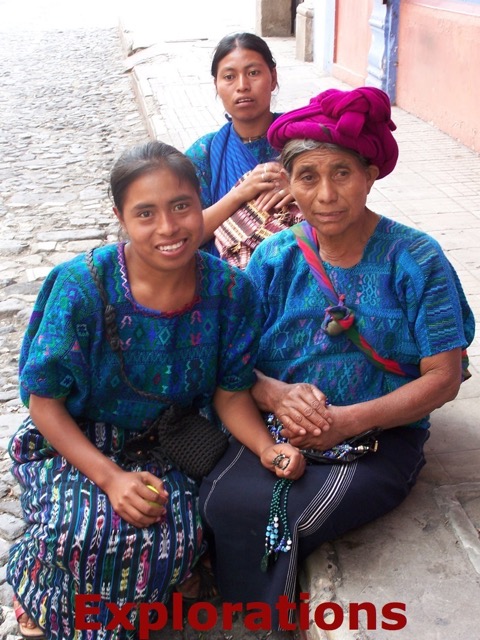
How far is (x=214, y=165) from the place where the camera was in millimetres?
3457

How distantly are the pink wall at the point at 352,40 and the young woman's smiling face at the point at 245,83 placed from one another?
5983mm

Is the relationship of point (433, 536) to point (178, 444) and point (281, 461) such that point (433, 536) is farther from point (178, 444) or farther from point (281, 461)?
point (178, 444)

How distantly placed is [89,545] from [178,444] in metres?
0.40

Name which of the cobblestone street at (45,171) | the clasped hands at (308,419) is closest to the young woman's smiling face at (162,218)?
the clasped hands at (308,419)

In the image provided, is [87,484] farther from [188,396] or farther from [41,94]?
[41,94]

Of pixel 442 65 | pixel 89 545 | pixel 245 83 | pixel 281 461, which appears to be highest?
pixel 245 83

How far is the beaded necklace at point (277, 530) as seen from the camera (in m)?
2.24

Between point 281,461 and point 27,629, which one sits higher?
point 281,461

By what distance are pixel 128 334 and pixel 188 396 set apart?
0.29 m

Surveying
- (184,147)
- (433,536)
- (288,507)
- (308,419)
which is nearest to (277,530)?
(288,507)

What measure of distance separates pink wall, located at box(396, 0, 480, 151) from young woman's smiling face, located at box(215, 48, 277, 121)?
367cm

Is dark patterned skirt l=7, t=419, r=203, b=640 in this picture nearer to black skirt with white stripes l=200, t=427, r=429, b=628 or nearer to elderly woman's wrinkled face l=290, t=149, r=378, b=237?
black skirt with white stripes l=200, t=427, r=429, b=628

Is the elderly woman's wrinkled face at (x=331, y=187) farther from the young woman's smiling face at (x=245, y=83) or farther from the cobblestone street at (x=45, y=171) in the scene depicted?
the cobblestone street at (x=45, y=171)

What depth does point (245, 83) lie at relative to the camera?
332cm
